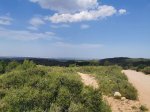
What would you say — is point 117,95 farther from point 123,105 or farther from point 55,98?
point 55,98

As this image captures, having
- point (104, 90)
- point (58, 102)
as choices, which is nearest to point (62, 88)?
point (58, 102)

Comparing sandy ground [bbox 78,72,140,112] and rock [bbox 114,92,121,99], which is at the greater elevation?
rock [bbox 114,92,121,99]

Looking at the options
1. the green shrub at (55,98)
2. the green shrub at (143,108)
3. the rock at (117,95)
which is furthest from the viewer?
the rock at (117,95)

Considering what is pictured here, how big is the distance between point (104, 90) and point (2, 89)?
862 cm

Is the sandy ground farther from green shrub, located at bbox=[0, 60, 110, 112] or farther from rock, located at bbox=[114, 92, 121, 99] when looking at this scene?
green shrub, located at bbox=[0, 60, 110, 112]

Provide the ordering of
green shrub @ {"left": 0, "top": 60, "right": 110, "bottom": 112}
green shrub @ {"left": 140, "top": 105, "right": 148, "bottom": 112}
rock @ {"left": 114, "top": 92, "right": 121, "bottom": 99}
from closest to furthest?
green shrub @ {"left": 0, "top": 60, "right": 110, "bottom": 112} → green shrub @ {"left": 140, "top": 105, "right": 148, "bottom": 112} → rock @ {"left": 114, "top": 92, "right": 121, "bottom": 99}

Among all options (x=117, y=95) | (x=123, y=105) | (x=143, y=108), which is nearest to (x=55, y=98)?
(x=123, y=105)

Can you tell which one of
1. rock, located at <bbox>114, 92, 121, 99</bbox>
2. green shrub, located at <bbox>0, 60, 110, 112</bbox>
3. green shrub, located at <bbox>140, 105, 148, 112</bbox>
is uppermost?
green shrub, located at <bbox>0, 60, 110, 112</bbox>

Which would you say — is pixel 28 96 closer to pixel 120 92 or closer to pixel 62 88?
pixel 62 88

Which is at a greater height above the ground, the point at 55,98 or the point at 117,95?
the point at 55,98

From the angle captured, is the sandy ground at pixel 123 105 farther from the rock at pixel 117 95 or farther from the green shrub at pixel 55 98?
the green shrub at pixel 55 98

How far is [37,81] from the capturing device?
18.1m

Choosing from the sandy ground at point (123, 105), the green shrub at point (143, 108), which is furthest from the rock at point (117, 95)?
the green shrub at point (143, 108)

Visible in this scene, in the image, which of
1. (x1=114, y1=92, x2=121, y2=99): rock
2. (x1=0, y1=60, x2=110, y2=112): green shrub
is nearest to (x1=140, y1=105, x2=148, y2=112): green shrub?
(x1=114, y1=92, x2=121, y2=99): rock
